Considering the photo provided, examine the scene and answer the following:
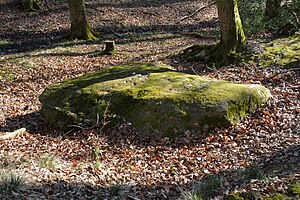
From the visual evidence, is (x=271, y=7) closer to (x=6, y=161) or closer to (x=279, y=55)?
(x=279, y=55)

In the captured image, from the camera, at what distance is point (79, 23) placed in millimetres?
17469

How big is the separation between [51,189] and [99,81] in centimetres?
410

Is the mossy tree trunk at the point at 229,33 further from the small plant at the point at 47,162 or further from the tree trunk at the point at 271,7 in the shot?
the small plant at the point at 47,162

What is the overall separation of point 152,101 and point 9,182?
3.63 m

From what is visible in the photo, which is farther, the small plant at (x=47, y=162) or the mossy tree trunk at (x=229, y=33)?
the mossy tree trunk at (x=229, y=33)

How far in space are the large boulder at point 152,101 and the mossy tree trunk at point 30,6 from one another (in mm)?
15654

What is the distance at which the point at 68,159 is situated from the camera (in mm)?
6531

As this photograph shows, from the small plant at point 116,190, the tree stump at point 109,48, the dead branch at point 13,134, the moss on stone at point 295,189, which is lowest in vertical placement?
the dead branch at point 13,134

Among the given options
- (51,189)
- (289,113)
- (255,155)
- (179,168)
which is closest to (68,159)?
(51,189)

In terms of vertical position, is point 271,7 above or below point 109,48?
above

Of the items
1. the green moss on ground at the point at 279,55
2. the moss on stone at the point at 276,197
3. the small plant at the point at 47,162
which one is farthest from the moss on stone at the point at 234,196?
the green moss on ground at the point at 279,55

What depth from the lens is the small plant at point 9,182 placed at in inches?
187

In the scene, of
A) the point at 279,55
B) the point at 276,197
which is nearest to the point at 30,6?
the point at 279,55

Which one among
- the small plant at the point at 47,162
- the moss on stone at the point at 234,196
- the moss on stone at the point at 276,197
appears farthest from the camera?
the small plant at the point at 47,162
